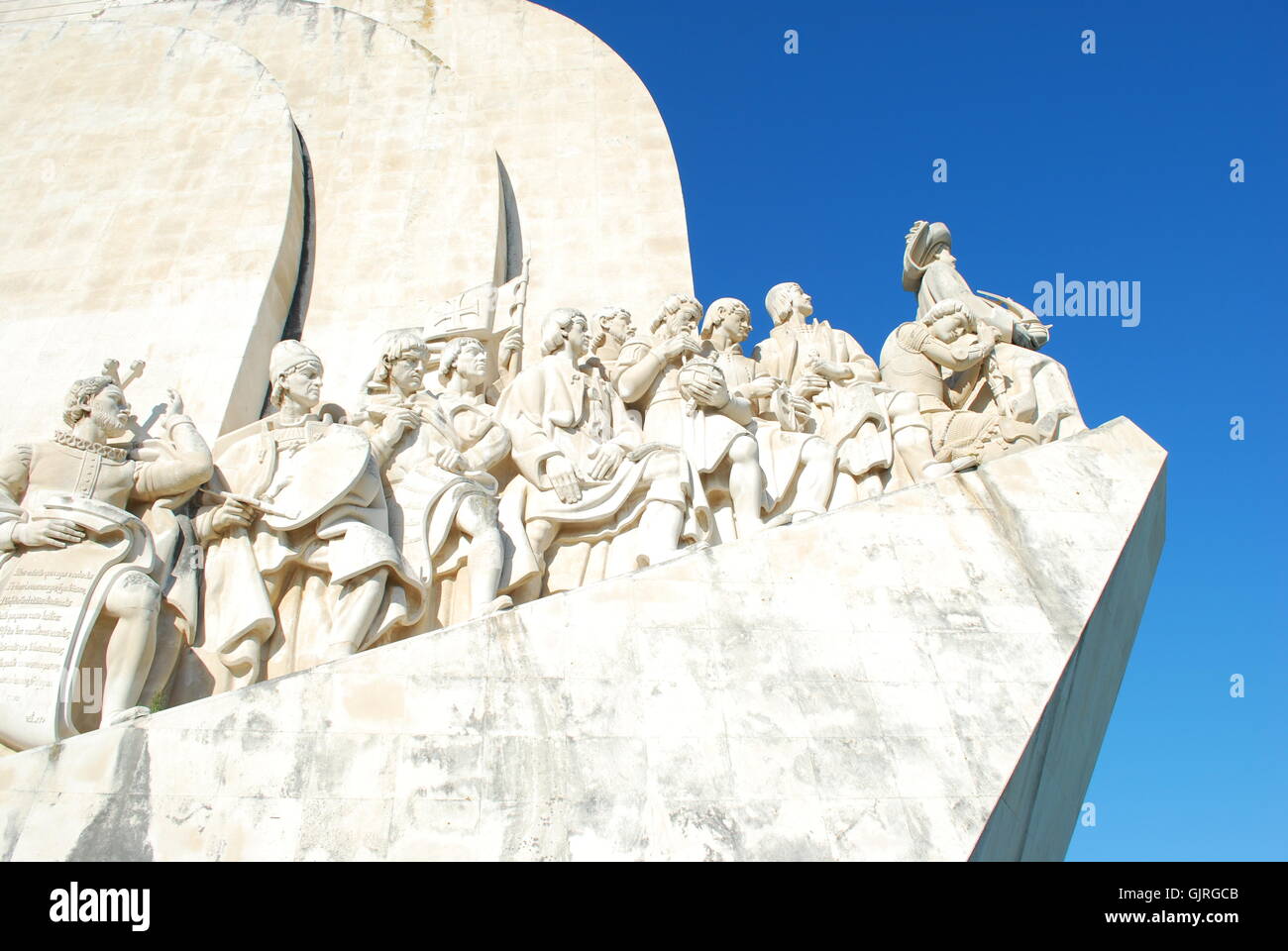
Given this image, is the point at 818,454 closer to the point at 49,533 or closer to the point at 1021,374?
the point at 1021,374

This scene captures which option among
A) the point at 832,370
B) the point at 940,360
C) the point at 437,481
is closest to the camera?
the point at 437,481

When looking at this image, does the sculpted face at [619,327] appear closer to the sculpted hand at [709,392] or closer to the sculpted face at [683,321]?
the sculpted face at [683,321]

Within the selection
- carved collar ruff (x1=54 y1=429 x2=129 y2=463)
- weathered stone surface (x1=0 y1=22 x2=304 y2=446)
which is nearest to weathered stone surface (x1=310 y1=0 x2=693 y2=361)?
weathered stone surface (x1=0 y1=22 x2=304 y2=446)

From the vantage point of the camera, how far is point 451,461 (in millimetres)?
6047

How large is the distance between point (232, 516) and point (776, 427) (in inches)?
114

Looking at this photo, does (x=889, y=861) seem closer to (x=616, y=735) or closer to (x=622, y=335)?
(x=616, y=735)

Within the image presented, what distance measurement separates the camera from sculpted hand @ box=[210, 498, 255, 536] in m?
5.61

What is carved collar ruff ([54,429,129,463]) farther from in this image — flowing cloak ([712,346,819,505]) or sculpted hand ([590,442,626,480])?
flowing cloak ([712,346,819,505])

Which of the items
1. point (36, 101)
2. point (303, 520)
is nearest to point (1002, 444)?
point (303, 520)

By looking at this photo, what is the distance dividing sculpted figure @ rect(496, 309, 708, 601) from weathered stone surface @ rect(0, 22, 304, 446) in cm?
186

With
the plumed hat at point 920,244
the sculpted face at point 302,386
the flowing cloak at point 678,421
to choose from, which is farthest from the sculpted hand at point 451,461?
the plumed hat at point 920,244

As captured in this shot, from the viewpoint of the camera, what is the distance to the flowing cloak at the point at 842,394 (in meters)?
6.90

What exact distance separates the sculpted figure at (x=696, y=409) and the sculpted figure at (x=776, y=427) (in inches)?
4.9

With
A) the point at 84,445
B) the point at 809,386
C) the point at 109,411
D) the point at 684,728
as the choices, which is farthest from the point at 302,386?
the point at 684,728
